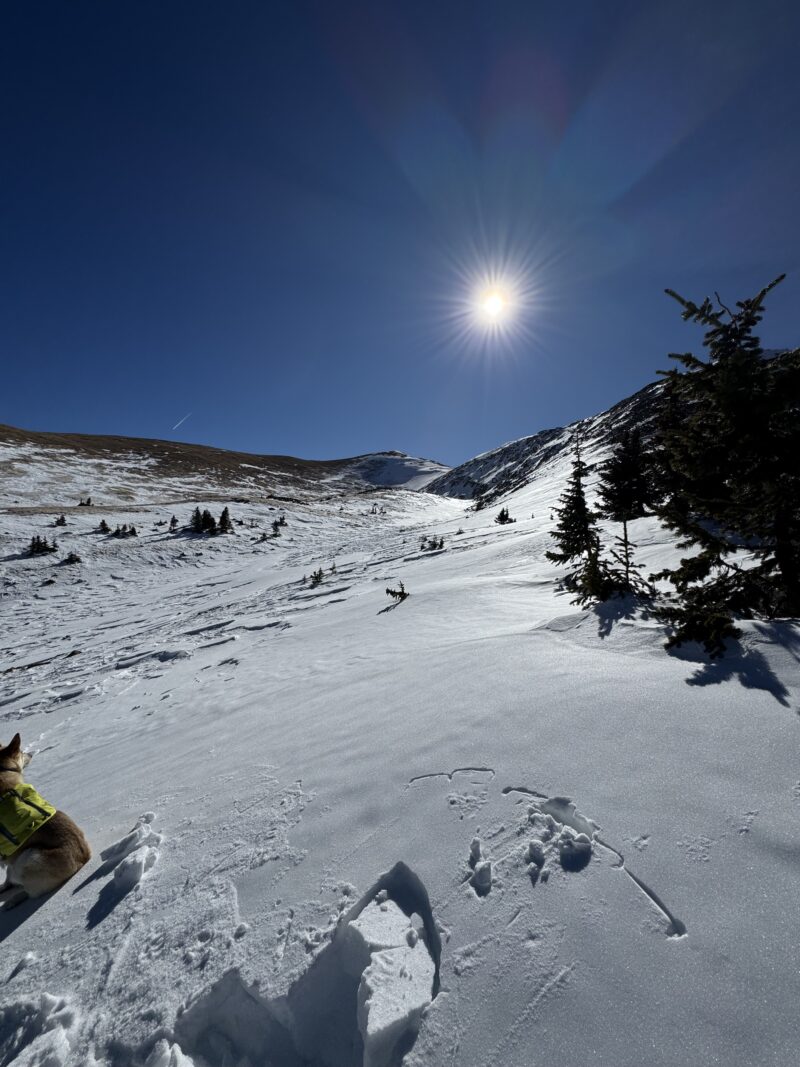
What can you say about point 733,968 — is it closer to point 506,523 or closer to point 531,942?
point 531,942

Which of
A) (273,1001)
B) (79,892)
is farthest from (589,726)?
(79,892)

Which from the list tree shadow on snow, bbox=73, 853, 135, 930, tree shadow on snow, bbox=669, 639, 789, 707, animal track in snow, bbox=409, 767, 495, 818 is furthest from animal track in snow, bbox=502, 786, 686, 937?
tree shadow on snow, bbox=73, 853, 135, 930

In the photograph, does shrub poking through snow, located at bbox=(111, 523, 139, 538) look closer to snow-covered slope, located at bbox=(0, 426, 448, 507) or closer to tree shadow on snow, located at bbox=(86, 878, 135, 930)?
snow-covered slope, located at bbox=(0, 426, 448, 507)

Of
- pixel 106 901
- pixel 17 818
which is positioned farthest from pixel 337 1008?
pixel 17 818

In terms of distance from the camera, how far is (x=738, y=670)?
3.36 m

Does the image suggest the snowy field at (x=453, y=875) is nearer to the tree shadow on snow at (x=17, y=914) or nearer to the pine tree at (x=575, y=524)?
the tree shadow on snow at (x=17, y=914)

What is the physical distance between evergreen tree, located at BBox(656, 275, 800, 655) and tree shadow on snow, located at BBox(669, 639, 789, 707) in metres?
0.11

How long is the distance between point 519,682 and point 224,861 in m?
2.71

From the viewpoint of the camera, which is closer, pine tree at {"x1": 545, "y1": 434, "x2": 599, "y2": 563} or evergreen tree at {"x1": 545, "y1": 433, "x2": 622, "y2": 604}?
evergreen tree at {"x1": 545, "y1": 433, "x2": 622, "y2": 604}

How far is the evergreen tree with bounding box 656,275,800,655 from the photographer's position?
407 cm

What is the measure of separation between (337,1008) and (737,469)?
534cm

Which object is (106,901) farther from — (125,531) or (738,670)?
(125,531)

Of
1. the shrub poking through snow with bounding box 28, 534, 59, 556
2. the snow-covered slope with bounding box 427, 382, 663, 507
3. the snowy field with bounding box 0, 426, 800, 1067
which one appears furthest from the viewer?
the snow-covered slope with bounding box 427, 382, 663, 507

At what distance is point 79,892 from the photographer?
9.50 feet
